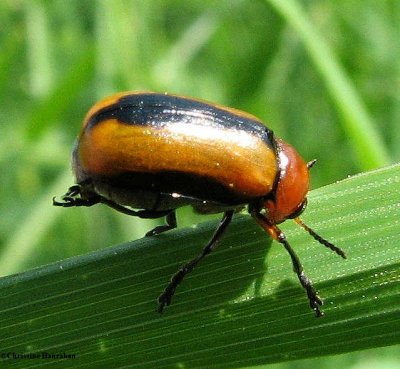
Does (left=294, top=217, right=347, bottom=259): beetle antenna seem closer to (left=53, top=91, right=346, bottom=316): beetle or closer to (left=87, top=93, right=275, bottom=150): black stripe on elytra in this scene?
(left=53, top=91, right=346, bottom=316): beetle

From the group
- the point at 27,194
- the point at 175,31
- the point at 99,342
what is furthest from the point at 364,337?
the point at 175,31

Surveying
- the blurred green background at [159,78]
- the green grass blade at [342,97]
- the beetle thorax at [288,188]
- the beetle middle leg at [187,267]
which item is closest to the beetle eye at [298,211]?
the beetle thorax at [288,188]

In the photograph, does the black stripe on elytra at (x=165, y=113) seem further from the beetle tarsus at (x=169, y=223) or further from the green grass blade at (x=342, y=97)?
the green grass blade at (x=342, y=97)

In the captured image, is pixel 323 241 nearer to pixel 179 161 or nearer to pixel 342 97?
pixel 179 161

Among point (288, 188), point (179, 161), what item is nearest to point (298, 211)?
point (288, 188)


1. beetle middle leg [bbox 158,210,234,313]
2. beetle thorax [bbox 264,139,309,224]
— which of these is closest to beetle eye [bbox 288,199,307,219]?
beetle thorax [bbox 264,139,309,224]
